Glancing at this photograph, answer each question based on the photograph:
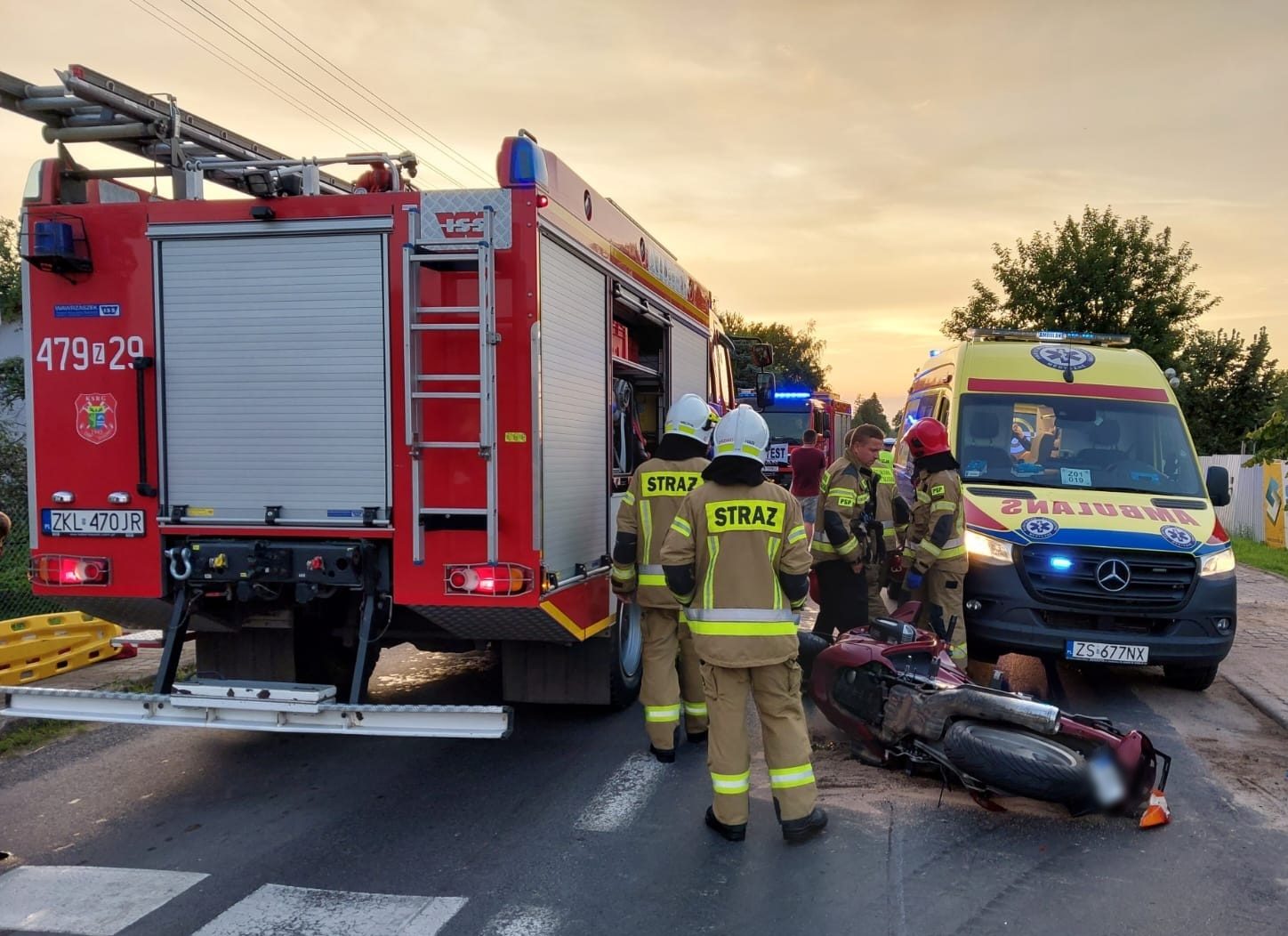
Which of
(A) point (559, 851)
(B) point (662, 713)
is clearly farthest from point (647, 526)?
(A) point (559, 851)

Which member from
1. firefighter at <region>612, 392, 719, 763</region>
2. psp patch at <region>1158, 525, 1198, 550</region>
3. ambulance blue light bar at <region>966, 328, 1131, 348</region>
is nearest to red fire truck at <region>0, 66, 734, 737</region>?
firefighter at <region>612, 392, 719, 763</region>

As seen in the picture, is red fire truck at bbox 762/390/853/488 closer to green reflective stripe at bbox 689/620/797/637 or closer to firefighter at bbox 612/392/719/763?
firefighter at bbox 612/392/719/763

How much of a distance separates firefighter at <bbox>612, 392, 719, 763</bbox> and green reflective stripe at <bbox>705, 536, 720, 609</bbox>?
93 cm

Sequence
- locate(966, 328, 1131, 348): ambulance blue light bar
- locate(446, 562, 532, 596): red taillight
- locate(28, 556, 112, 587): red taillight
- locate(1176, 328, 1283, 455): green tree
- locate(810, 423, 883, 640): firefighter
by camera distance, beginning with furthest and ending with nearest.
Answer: locate(1176, 328, 1283, 455): green tree → locate(966, 328, 1131, 348): ambulance blue light bar → locate(810, 423, 883, 640): firefighter → locate(28, 556, 112, 587): red taillight → locate(446, 562, 532, 596): red taillight

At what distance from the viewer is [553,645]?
5.65m

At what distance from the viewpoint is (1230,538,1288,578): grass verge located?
560 inches

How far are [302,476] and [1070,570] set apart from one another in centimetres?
472

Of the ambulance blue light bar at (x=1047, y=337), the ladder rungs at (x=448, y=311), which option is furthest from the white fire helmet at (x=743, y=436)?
the ambulance blue light bar at (x=1047, y=337)

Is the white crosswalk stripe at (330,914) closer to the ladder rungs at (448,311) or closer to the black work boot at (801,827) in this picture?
the black work boot at (801,827)

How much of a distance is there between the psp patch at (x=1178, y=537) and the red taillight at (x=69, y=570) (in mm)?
6245

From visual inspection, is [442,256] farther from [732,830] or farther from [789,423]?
[789,423]

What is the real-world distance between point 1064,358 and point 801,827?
16.6ft

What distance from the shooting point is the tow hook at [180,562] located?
4.85 meters

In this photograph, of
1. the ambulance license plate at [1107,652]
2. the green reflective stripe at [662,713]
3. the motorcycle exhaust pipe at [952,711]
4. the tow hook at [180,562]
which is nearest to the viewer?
the motorcycle exhaust pipe at [952,711]
